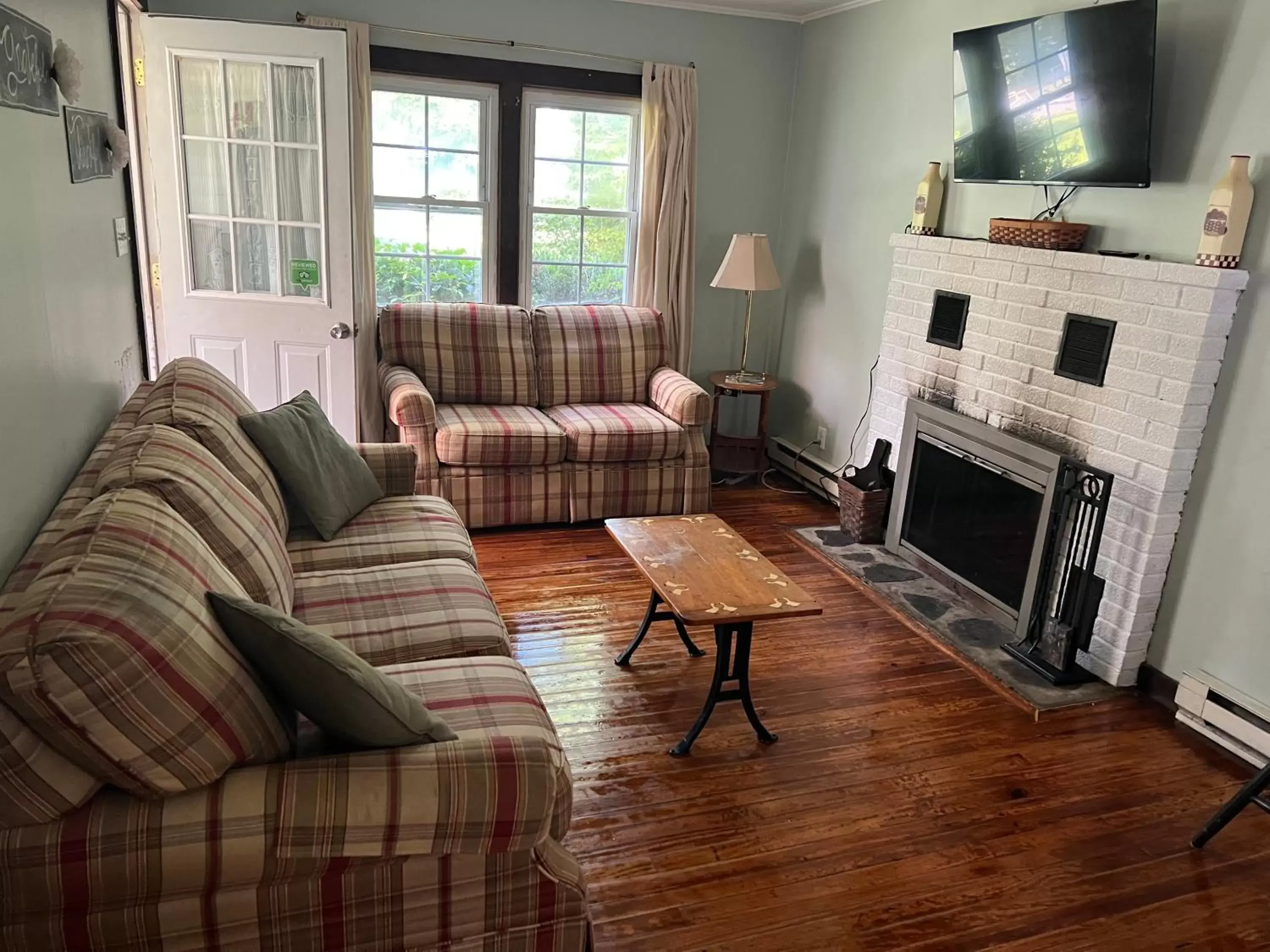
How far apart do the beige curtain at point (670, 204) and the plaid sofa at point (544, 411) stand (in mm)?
288

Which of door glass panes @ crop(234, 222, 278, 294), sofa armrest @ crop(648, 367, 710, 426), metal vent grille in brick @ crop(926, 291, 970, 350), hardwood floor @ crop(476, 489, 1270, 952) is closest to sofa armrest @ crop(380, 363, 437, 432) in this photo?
door glass panes @ crop(234, 222, 278, 294)

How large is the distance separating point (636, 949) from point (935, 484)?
2421 mm

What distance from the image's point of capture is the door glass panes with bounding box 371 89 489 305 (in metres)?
4.38

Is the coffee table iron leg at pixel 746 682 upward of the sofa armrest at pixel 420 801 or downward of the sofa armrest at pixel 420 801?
downward

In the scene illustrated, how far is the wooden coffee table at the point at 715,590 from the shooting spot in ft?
7.86

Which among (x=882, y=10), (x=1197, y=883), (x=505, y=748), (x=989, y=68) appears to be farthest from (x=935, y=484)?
(x=505, y=748)

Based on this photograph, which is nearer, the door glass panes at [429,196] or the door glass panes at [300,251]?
the door glass panes at [300,251]

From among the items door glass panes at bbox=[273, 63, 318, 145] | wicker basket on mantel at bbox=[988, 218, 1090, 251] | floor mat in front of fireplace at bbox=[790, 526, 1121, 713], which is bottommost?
floor mat in front of fireplace at bbox=[790, 526, 1121, 713]

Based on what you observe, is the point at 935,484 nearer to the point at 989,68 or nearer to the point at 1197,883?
the point at 989,68

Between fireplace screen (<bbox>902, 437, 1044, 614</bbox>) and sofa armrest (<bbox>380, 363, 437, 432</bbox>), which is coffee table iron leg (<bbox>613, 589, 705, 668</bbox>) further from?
sofa armrest (<bbox>380, 363, 437, 432</bbox>)

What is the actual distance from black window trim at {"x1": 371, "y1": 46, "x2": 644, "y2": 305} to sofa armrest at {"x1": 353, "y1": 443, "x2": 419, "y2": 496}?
183cm

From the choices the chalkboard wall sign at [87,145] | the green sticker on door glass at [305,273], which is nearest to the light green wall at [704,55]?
the green sticker on door glass at [305,273]

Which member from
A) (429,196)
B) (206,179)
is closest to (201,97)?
(206,179)

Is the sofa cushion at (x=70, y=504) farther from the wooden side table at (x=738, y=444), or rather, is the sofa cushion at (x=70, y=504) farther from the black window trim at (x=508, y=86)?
the wooden side table at (x=738, y=444)
